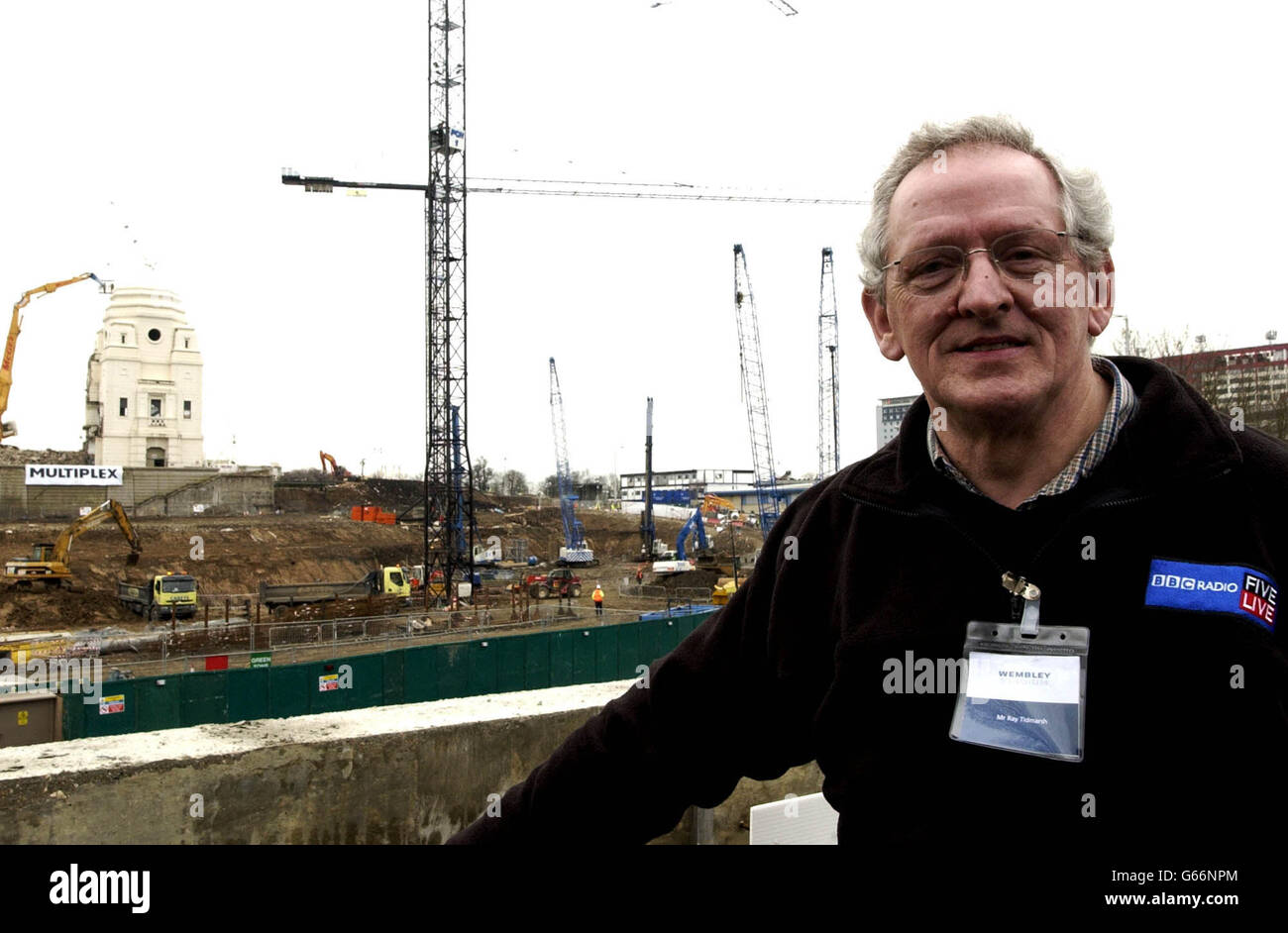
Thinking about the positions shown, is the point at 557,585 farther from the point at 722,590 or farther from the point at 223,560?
the point at 223,560

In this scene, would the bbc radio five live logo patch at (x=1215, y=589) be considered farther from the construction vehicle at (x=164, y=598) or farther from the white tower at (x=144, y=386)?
the white tower at (x=144, y=386)

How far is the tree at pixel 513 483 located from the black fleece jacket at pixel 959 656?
134449 millimetres

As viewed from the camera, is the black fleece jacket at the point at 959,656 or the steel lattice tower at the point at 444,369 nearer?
the black fleece jacket at the point at 959,656

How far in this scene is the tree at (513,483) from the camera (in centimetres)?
13762

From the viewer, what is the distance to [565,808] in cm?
198

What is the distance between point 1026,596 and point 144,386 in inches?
2594

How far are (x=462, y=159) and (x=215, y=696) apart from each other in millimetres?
37834

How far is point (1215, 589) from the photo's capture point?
4.73 feet

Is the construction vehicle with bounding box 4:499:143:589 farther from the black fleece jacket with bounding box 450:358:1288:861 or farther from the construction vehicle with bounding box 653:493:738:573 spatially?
the black fleece jacket with bounding box 450:358:1288:861

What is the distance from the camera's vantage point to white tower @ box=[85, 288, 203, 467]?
5781 cm

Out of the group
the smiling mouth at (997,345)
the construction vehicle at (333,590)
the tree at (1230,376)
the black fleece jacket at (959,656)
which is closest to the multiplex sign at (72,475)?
the construction vehicle at (333,590)

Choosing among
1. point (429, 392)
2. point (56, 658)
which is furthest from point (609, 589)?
point (56, 658)

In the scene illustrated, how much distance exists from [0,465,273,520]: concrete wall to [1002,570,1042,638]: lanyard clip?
199ft

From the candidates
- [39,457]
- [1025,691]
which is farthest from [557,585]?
[39,457]
